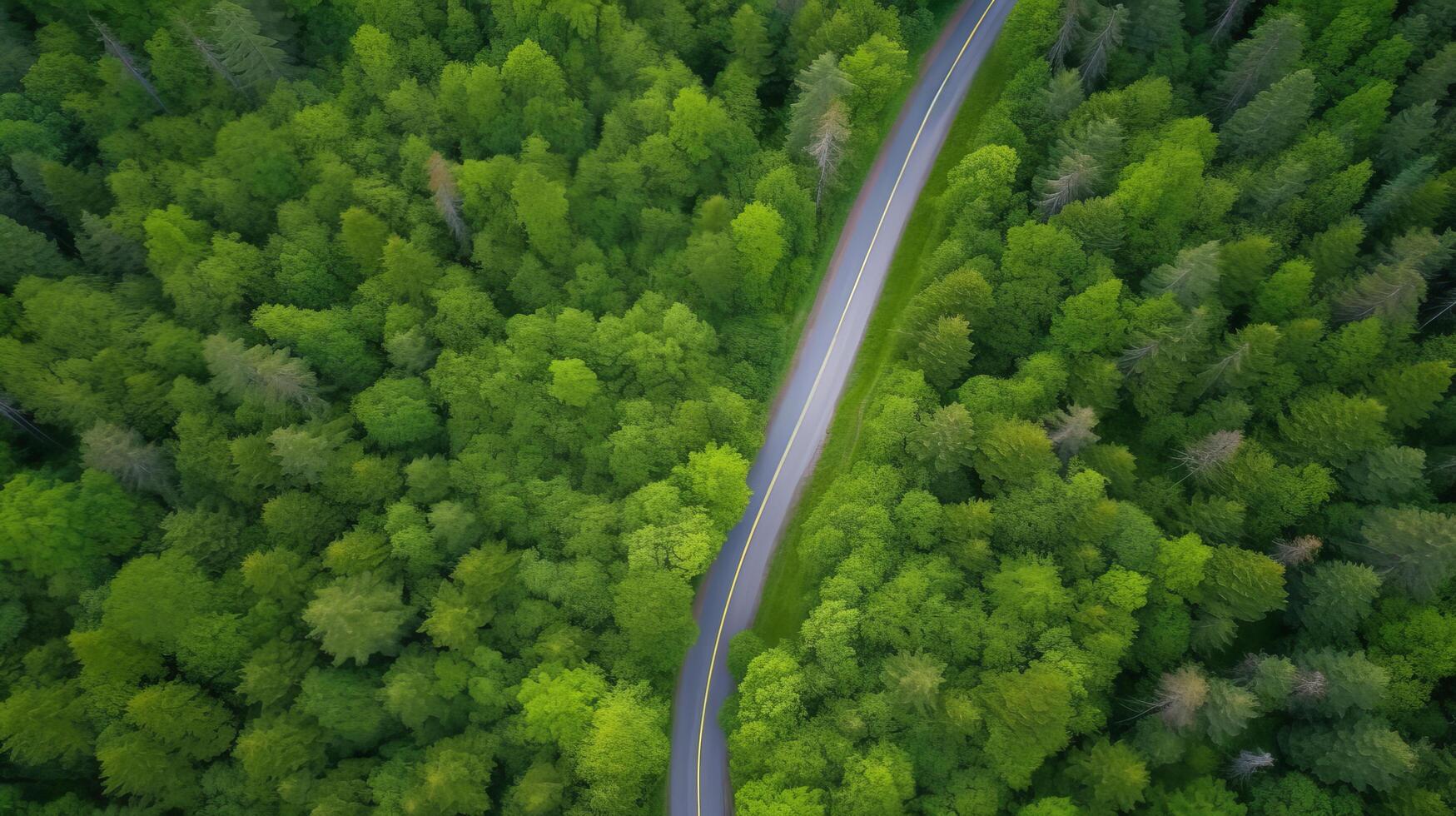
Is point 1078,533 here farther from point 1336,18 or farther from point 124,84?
point 124,84

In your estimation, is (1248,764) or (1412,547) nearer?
(1248,764)

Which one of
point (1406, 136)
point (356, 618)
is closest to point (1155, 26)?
point (1406, 136)

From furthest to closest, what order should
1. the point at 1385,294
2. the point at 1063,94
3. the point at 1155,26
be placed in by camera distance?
the point at 1155,26 < the point at 1063,94 < the point at 1385,294

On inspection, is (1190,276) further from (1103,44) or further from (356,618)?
(356,618)

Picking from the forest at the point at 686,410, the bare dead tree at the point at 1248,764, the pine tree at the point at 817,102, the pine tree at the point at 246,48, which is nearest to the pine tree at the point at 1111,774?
the forest at the point at 686,410

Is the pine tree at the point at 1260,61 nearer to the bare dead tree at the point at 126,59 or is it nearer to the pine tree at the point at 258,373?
the pine tree at the point at 258,373

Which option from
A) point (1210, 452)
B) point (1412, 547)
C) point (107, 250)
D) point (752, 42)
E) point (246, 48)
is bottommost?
point (107, 250)
